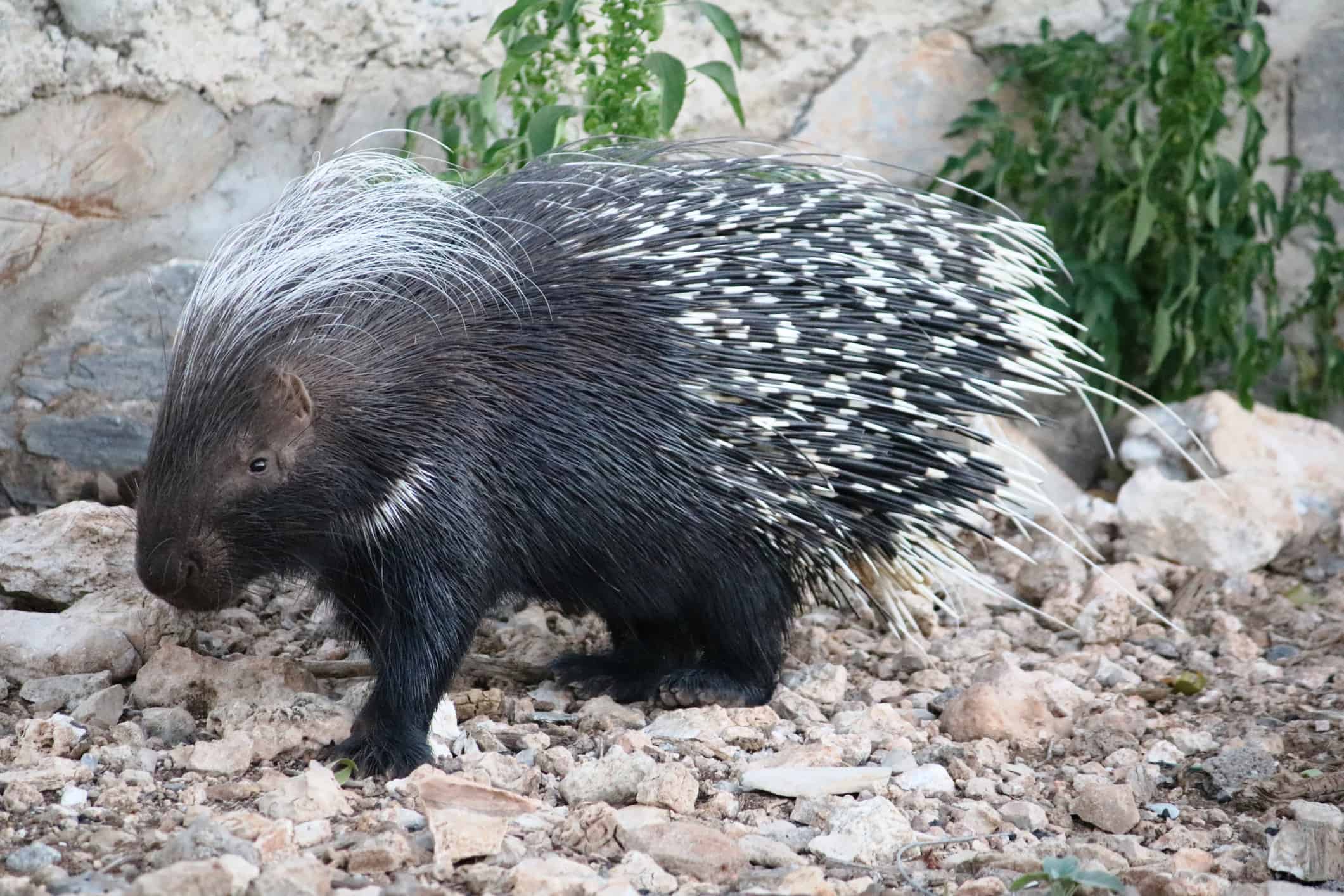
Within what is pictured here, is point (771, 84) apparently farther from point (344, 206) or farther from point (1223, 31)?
point (344, 206)

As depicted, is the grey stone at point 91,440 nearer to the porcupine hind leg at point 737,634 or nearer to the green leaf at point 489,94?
the green leaf at point 489,94

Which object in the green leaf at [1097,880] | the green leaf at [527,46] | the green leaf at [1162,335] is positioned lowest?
the green leaf at [1097,880]

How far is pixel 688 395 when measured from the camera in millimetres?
A: 2861

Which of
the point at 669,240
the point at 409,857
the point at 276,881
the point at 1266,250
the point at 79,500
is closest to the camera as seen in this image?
the point at 276,881

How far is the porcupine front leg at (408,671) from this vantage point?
8.61ft

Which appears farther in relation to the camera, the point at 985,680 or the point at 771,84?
the point at 771,84

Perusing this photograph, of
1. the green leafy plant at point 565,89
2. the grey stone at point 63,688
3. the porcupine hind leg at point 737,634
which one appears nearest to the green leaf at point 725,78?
the green leafy plant at point 565,89

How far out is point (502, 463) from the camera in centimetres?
279

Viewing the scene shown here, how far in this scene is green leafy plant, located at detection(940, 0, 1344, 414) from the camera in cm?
423

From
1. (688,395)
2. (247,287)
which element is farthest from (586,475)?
(247,287)

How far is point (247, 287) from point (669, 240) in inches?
33.2

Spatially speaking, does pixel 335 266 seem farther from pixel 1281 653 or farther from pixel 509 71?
pixel 1281 653

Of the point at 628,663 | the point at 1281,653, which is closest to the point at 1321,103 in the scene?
→ the point at 1281,653

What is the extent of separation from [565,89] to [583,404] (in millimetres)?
1186
